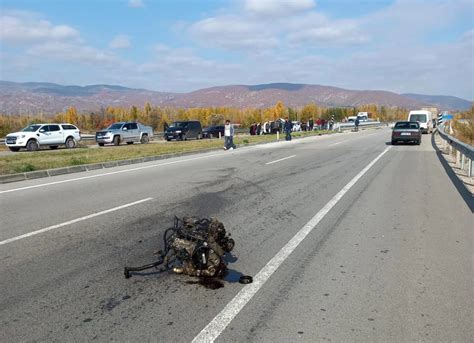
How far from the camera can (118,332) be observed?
3615 mm

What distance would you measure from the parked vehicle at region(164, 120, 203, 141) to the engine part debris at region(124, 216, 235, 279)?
32.9m

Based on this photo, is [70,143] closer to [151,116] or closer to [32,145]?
[32,145]

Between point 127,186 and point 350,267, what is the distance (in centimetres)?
765

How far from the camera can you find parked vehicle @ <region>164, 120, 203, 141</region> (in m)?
37.8

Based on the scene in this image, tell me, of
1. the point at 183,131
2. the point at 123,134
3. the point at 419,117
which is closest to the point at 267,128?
the point at 183,131

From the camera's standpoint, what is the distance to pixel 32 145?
26.9 metres

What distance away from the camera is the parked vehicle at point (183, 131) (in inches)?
1489

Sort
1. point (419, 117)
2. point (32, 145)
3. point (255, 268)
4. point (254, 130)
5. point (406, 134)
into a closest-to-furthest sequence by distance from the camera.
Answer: point (255, 268) → point (406, 134) → point (32, 145) → point (419, 117) → point (254, 130)

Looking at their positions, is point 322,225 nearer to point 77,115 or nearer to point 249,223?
point 249,223

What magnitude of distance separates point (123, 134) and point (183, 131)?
22.5 feet

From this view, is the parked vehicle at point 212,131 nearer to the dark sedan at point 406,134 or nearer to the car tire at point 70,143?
the car tire at point 70,143

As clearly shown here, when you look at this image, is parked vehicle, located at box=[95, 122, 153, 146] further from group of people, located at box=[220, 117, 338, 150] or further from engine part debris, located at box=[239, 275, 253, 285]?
engine part debris, located at box=[239, 275, 253, 285]

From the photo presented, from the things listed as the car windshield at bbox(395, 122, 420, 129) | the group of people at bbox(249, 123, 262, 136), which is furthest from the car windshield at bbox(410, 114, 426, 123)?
the car windshield at bbox(395, 122, 420, 129)

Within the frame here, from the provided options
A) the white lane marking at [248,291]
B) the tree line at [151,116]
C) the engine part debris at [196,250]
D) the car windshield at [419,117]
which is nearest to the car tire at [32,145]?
the tree line at [151,116]
